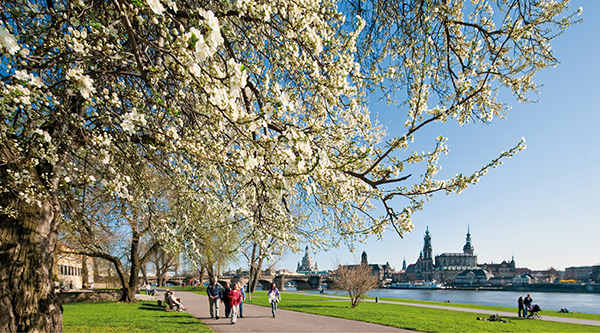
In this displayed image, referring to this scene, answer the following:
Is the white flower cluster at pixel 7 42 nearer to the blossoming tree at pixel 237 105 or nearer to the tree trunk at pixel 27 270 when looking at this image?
the blossoming tree at pixel 237 105

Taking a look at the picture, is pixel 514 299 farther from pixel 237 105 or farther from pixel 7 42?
pixel 7 42

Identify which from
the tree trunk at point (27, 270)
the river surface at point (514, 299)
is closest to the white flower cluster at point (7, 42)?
the tree trunk at point (27, 270)

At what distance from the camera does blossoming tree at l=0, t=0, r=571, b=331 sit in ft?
14.2

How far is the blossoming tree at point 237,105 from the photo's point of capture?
432cm

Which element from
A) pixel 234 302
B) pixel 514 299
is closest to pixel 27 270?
pixel 234 302

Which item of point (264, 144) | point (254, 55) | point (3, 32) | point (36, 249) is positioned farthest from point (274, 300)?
point (3, 32)

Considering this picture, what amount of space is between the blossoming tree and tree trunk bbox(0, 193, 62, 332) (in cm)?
2

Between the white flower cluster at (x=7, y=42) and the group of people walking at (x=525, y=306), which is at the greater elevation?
the white flower cluster at (x=7, y=42)

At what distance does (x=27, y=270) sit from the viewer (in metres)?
6.25

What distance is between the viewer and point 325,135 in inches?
243

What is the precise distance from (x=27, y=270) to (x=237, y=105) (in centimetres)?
543

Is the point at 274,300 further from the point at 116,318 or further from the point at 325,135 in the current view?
the point at 325,135

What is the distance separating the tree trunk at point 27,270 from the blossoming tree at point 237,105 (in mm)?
19

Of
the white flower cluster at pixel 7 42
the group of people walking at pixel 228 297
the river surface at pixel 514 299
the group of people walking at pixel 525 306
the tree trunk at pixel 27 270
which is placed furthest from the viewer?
the river surface at pixel 514 299
